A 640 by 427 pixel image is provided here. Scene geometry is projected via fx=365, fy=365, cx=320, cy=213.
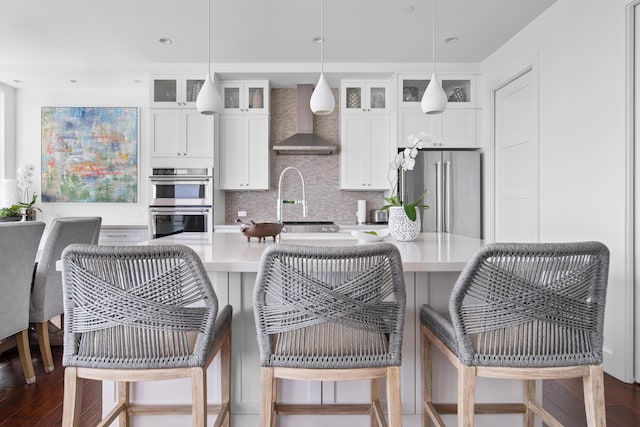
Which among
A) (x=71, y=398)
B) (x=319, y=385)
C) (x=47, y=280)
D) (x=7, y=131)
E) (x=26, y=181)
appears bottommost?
(x=319, y=385)

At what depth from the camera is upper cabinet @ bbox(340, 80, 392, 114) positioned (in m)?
4.18

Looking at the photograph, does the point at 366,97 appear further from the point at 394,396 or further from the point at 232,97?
the point at 394,396

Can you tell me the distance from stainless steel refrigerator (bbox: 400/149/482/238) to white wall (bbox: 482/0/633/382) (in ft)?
3.31

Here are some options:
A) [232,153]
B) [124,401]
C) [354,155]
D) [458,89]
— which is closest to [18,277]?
[124,401]

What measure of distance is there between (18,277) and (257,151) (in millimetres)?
2589

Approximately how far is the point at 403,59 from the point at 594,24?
5.91ft

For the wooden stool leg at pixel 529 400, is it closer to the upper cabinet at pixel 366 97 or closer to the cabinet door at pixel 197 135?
the upper cabinet at pixel 366 97

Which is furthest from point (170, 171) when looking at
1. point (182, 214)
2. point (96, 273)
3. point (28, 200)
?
point (96, 273)

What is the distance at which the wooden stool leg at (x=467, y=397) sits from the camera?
1.13 m

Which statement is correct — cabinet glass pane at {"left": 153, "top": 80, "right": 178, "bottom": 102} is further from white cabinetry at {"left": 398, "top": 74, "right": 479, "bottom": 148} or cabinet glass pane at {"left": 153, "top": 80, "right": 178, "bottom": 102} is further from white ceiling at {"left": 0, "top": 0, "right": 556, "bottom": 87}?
white cabinetry at {"left": 398, "top": 74, "right": 479, "bottom": 148}

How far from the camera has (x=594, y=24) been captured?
2.42 m

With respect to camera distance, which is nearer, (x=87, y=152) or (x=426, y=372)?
(x=426, y=372)

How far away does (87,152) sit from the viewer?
4.61 m

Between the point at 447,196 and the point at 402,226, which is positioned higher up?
the point at 447,196
